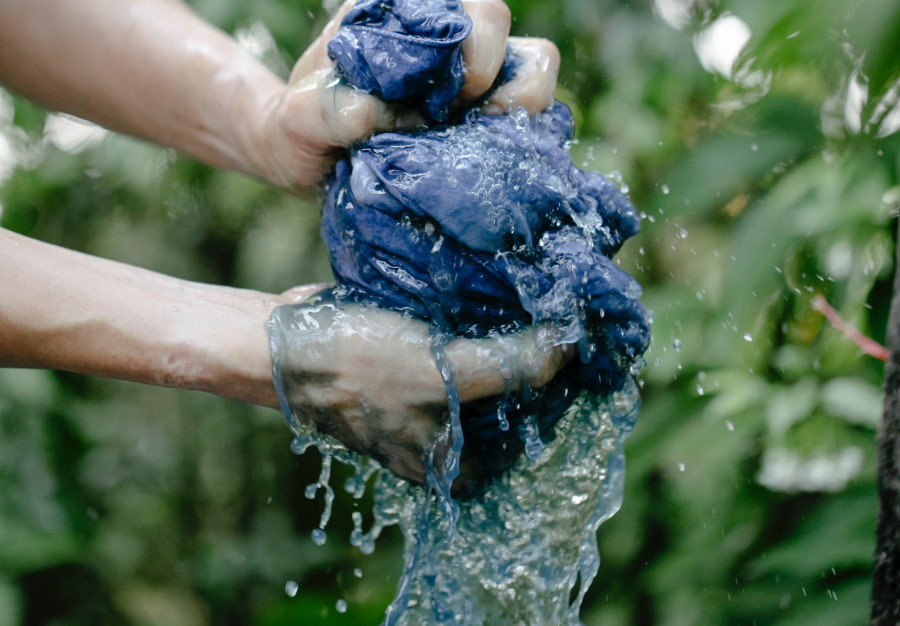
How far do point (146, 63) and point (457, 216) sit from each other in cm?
54

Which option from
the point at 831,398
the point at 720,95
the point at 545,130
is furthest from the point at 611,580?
the point at 545,130

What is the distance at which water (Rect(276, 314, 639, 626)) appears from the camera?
0.98 meters

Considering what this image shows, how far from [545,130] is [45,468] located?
161 cm

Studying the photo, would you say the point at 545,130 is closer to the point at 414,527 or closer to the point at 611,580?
the point at 414,527

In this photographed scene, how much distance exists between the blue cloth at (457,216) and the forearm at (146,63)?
27 cm

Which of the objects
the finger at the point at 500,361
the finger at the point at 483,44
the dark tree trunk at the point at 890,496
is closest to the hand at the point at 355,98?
the finger at the point at 483,44

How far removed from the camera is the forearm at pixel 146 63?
3.60ft

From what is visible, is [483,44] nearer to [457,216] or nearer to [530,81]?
[530,81]

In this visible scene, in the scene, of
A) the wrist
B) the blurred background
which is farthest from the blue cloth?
the blurred background

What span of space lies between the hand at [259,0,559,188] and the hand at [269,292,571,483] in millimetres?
175

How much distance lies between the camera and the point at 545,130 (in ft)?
3.04

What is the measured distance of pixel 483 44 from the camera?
0.87 metres

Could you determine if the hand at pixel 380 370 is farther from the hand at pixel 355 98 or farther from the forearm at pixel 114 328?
the hand at pixel 355 98

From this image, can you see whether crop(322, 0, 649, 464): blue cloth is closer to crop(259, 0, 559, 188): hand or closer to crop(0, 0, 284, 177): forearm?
crop(259, 0, 559, 188): hand
